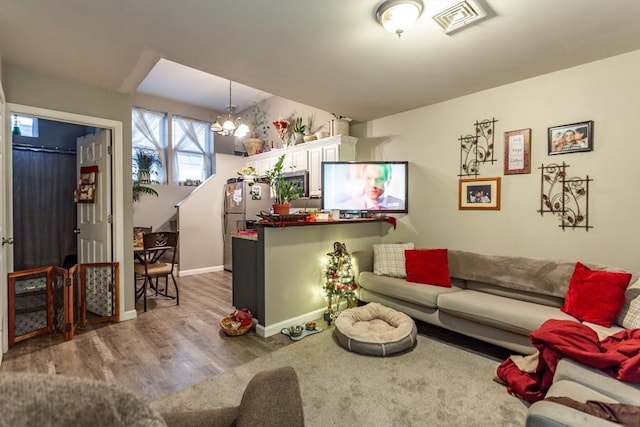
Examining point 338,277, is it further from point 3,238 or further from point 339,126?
point 3,238

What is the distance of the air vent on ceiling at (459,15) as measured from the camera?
1.94 m

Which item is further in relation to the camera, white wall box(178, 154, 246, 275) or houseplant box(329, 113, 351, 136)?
white wall box(178, 154, 246, 275)

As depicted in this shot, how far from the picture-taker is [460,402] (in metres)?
1.99

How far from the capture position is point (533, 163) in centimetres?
306

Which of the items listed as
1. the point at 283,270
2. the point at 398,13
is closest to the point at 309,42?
the point at 398,13

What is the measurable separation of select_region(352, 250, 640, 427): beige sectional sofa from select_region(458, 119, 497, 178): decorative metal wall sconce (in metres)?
0.96

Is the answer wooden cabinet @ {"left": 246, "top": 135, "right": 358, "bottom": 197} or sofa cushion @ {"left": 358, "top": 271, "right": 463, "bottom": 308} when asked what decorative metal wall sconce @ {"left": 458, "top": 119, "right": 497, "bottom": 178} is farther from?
wooden cabinet @ {"left": 246, "top": 135, "right": 358, "bottom": 197}

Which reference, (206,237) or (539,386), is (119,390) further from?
(206,237)

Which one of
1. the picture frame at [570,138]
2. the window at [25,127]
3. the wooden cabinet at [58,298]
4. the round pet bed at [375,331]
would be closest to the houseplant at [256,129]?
the window at [25,127]

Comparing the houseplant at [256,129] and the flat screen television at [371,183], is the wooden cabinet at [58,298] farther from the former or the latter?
the houseplant at [256,129]

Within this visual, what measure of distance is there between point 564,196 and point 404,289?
5.65 feet

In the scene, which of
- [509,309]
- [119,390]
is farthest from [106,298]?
[509,309]

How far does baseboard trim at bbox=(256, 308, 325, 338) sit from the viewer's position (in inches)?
118

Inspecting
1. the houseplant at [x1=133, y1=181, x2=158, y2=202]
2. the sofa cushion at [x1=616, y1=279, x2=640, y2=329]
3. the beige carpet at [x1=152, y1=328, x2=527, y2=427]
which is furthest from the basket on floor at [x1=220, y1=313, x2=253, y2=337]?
Answer: the houseplant at [x1=133, y1=181, x2=158, y2=202]
